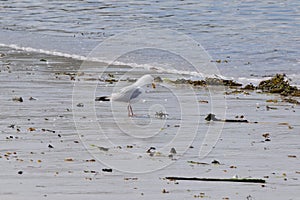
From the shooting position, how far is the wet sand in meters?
5.56

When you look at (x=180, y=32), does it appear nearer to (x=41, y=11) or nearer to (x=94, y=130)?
(x=41, y=11)

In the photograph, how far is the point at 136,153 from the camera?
6.81 metres

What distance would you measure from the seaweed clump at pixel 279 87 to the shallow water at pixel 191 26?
805 mm

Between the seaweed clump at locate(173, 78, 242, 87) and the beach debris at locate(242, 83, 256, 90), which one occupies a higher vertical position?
the seaweed clump at locate(173, 78, 242, 87)

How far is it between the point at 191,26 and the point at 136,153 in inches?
539

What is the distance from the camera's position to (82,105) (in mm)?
9234

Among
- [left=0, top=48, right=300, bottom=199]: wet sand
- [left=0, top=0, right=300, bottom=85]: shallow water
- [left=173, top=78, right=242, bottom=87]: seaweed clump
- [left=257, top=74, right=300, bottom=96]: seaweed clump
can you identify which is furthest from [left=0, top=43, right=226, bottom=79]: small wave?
[left=0, top=48, right=300, bottom=199]: wet sand

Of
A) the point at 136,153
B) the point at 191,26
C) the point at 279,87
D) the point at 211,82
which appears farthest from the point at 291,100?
the point at 191,26

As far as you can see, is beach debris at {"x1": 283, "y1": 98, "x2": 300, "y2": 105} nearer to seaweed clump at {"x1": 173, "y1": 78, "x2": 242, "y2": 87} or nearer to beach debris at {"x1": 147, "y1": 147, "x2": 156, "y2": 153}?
seaweed clump at {"x1": 173, "y1": 78, "x2": 242, "y2": 87}

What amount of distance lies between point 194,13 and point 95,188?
18026 millimetres

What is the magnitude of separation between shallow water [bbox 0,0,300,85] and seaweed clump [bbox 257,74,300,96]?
2.64ft

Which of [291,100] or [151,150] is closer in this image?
[151,150]

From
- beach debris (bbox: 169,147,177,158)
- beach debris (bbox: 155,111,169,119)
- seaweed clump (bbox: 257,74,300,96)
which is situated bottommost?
beach debris (bbox: 169,147,177,158)

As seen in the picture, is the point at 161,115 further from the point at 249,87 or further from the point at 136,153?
the point at 249,87
